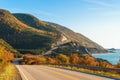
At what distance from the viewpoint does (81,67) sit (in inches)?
1741

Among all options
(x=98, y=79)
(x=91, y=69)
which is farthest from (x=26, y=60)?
(x=98, y=79)

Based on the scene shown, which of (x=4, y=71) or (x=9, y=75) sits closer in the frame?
(x=9, y=75)

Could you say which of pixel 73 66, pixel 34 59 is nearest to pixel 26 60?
pixel 34 59

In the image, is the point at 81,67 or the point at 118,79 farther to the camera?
the point at 81,67

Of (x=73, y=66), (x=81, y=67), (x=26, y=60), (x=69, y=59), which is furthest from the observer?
(x=26, y=60)

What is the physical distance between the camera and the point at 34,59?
144 metres

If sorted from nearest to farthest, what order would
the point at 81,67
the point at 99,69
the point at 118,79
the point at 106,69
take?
the point at 118,79
the point at 106,69
the point at 99,69
the point at 81,67

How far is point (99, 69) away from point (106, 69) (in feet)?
8.99

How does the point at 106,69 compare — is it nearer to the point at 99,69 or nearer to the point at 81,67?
the point at 99,69

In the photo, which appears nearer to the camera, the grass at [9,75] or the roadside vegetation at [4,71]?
the grass at [9,75]

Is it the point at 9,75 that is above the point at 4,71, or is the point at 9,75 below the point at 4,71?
below

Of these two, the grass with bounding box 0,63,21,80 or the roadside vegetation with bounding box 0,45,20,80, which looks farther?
the roadside vegetation with bounding box 0,45,20,80

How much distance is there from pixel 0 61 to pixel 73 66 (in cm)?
1373

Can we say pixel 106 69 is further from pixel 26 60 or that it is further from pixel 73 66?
pixel 26 60
